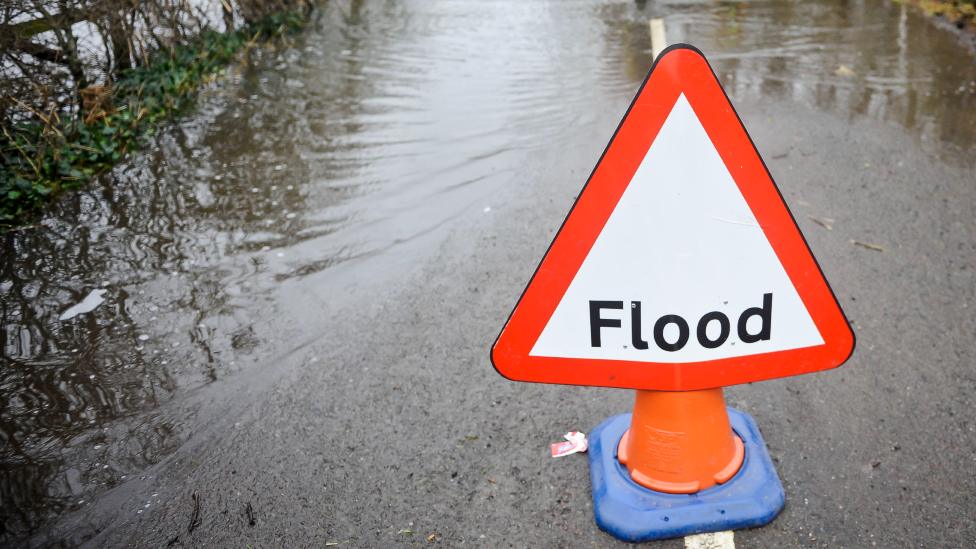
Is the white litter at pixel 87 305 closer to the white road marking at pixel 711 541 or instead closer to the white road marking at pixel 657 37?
the white road marking at pixel 711 541

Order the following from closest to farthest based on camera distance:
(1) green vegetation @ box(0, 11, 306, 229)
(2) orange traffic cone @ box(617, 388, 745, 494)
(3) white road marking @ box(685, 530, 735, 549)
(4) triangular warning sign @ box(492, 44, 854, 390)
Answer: (4) triangular warning sign @ box(492, 44, 854, 390), (3) white road marking @ box(685, 530, 735, 549), (2) orange traffic cone @ box(617, 388, 745, 494), (1) green vegetation @ box(0, 11, 306, 229)

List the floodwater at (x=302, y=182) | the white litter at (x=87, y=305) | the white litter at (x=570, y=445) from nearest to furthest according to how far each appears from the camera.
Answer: the white litter at (x=570, y=445) → the floodwater at (x=302, y=182) → the white litter at (x=87, y=305)

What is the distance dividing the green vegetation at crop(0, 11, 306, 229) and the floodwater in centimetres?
22

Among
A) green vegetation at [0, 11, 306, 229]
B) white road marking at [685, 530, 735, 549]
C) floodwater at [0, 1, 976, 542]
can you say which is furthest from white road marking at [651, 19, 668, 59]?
white road marking at [685, 530, 735, 549]

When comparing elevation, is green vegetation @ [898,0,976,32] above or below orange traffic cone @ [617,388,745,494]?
above

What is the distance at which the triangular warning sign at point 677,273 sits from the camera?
219cm

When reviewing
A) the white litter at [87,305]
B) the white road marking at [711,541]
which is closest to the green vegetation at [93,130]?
the white litter at [87,305]

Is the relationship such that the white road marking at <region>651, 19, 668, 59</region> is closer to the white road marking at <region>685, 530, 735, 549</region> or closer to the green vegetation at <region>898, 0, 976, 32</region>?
the green vegetation at <region>898, 0, 976, 32</region>

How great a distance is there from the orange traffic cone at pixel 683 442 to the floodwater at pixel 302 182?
6.61 feet

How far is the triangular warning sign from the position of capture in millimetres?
2193

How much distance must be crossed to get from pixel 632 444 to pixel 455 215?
9.10ft

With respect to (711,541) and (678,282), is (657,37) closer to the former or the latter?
(678,282)

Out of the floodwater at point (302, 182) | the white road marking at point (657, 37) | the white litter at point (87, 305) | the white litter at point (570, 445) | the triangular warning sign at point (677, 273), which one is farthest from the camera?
the white road marking at point (657, 37)

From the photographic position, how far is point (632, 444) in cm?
279
